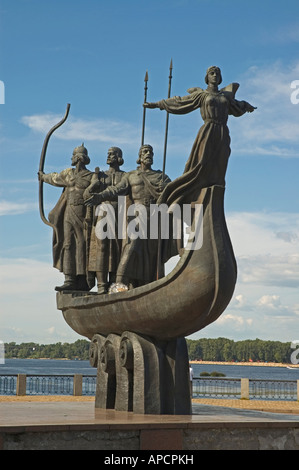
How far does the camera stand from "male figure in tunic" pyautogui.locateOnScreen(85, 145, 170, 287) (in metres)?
11.1

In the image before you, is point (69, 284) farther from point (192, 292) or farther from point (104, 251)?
point (192, 292)

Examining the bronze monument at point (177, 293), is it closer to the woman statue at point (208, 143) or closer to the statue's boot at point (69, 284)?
the woman statue at point (208, 143)

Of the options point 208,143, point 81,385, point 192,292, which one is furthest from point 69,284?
point 81,385

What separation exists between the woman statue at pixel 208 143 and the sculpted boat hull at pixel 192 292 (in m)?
0.23

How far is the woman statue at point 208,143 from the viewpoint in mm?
9664

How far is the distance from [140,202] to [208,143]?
6.96 ft

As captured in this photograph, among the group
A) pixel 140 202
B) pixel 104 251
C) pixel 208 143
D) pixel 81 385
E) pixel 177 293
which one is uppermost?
pixel 208 143

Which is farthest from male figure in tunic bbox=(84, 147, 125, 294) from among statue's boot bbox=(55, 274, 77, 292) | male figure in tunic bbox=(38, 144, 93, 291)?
statue's boot bbox=(55, 274, 77, 292)

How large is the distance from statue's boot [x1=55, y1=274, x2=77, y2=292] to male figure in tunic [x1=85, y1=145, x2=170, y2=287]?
1.52 m

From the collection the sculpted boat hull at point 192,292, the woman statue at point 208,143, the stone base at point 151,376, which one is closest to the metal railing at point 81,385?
the stone base at point 151,376

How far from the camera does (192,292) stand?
921cm

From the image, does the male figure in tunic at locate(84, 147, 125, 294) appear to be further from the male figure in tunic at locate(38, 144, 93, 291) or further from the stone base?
the stone base

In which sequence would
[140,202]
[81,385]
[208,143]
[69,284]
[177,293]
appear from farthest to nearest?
[81,385], [69,284], [140,202], [208,143], [177,293]

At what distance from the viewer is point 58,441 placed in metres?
8.02
